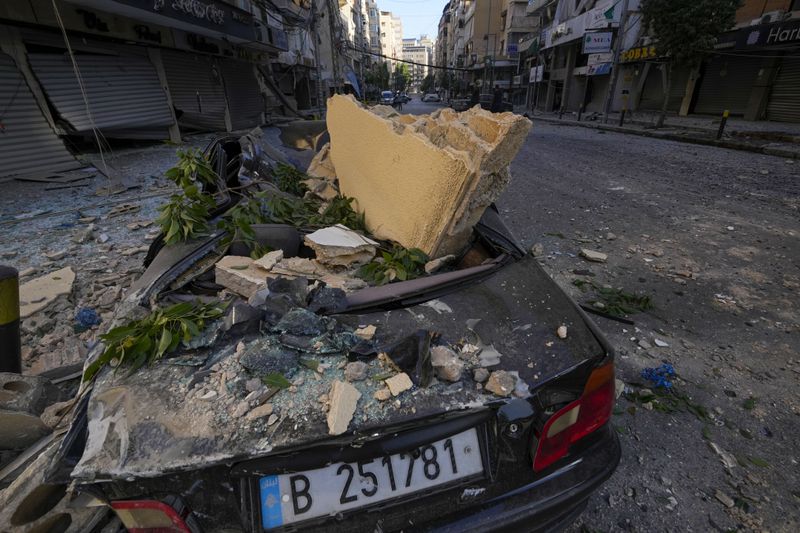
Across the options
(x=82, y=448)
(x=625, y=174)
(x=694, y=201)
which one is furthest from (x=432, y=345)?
(x=625, y=174)

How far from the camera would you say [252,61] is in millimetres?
15859

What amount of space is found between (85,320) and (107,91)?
8697 millimetres

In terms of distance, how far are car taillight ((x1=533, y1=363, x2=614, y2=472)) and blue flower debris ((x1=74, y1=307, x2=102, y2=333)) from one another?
316cm

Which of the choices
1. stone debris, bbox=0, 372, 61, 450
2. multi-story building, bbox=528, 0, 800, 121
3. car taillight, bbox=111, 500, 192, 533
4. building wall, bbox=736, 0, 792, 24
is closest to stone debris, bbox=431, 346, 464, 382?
car taillight, bbox=111, 500, 192, 533

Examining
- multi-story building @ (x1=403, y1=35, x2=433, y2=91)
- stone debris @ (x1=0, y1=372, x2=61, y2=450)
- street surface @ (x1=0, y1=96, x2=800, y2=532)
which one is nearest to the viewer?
stone debris @ (x1=0, y1=372, x2=61, y2=450)

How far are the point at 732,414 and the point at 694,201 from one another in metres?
4.90

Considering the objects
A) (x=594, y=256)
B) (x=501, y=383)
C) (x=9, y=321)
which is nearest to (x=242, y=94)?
(x=594, y=256)

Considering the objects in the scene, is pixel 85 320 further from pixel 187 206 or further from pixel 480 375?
pixel 480 375

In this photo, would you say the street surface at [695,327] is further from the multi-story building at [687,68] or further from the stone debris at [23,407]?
the multi-story building at [687,68]

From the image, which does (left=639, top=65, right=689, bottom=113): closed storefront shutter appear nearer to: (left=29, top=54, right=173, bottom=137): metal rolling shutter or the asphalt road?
the asphalt road

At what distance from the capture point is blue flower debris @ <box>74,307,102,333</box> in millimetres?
2734

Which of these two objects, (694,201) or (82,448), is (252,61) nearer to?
(694,201)

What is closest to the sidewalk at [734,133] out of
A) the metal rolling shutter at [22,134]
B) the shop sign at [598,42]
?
the shop sign at [598,42]

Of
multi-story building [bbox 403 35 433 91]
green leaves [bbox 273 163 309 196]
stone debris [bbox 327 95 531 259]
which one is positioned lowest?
green leaves [bbox 273 163 309 196]
